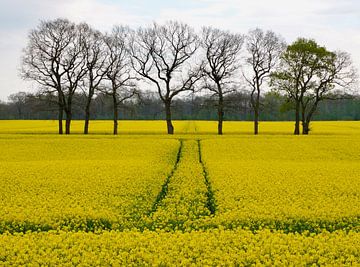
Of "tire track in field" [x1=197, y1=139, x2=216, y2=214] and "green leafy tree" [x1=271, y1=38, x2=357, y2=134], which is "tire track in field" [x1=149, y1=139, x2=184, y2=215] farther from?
"green leafy tree" [x1=271, y1=38, x2=357, y2=134]

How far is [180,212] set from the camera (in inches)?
542

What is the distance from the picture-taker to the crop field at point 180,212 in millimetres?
8906

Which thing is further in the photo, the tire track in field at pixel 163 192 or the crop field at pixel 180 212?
the tire track in field at pixel 163 192

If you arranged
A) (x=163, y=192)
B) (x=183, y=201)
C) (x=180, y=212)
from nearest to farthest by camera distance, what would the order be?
(x=180, y=212)
(x=183, y=201)
(x=163, y=192)

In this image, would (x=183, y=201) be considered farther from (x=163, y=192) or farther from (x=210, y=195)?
(x=163, y=192)

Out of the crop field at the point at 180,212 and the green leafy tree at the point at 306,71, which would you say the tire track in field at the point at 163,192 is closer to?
the crop field at the point at 180,212

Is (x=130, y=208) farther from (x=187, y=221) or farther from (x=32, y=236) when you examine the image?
(x=32, y=236)

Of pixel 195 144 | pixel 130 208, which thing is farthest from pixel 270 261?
pixel 195 144

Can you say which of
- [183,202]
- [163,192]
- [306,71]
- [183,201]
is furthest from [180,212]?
[306,71]

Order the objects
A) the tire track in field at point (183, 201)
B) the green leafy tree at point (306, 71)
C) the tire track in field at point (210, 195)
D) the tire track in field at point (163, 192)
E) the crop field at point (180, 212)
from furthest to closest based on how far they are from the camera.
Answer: the green leafy tree at point (306, 71), the tire track in field at point (163, 192), the tire track in field at point (210, 195), the tire track in field at point (183, 201), the crop field at point (180, 212)

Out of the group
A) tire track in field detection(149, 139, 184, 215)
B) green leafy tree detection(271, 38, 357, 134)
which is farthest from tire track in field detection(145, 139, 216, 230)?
green leafy tree detection(271, 38, 357, 134)

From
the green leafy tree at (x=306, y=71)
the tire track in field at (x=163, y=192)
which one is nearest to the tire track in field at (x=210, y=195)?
the tire track in field at (x=163, y=192)

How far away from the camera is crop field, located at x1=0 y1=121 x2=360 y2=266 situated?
891 centimetres

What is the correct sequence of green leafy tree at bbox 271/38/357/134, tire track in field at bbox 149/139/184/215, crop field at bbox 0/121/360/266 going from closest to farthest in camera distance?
crop field at bbox 0/121/360/266 → tire track in field at bbox 149/139/184/215 → green leafy tree at bbox 271/38/357/134
